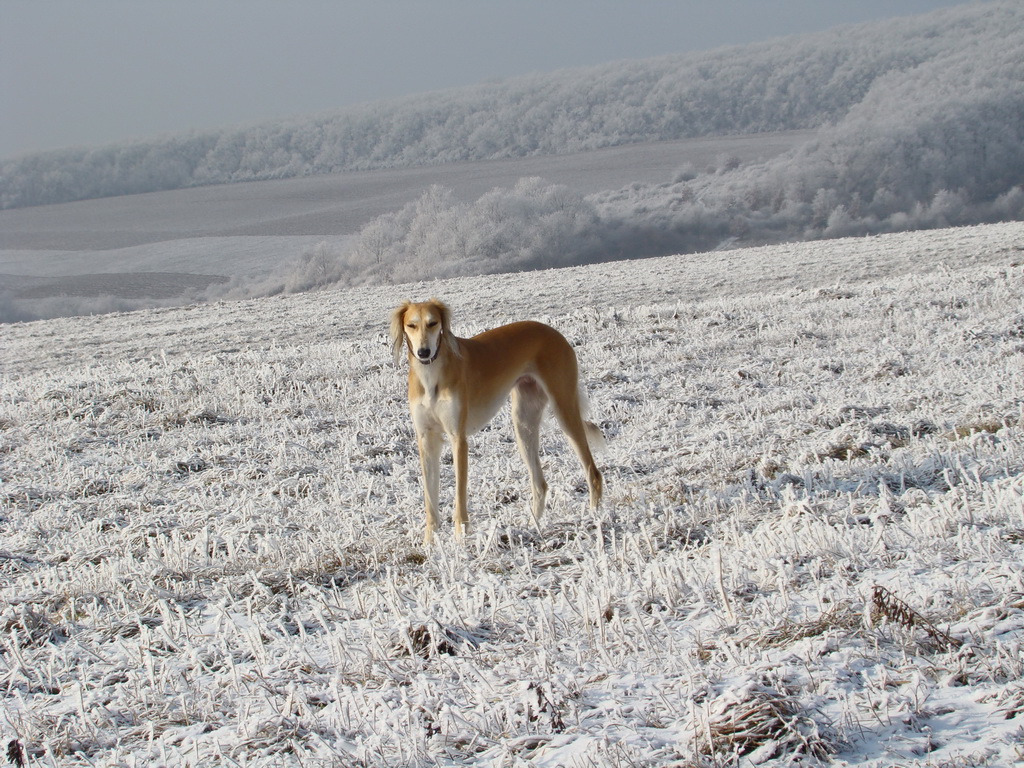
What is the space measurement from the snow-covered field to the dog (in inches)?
19.2

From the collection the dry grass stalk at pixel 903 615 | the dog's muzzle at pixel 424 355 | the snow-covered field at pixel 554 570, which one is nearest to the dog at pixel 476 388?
the dog's muzzle at pixel 424 355

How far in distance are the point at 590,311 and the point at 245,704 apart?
48.8 ft

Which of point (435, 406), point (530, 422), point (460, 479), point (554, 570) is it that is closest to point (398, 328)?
point (435, 406)

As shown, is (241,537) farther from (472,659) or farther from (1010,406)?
(1010,406)

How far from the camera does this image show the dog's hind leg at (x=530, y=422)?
23.9 feet

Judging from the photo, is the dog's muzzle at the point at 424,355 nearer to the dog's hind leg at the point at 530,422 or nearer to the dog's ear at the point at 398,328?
the dog's ear at the point at 398,328

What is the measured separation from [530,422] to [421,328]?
5.39ft

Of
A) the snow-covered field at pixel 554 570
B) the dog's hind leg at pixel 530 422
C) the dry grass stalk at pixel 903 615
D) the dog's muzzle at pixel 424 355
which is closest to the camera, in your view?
the snow-covered field at pixel 554 570

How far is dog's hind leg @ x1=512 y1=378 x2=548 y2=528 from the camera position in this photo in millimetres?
7289

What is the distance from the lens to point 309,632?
4.71 meters

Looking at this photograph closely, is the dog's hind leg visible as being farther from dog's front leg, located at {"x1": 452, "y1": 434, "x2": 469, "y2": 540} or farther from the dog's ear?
the dog's ear

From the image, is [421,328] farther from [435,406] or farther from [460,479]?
[460,479]

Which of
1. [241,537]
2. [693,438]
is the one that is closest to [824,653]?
[241,537]

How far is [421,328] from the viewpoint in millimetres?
6320
